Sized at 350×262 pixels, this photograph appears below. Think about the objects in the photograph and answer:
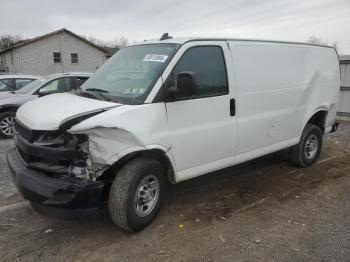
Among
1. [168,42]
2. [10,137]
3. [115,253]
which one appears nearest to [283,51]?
[168,42]

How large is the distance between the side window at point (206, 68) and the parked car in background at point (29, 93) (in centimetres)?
510

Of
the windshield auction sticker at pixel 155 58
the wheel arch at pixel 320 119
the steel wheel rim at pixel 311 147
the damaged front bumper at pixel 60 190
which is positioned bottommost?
the steel wheel rim at pixel 311 147

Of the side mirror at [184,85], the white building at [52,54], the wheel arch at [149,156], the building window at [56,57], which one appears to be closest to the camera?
the wheel arch at [149,156]

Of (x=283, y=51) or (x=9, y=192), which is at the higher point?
(x=283, y=51)

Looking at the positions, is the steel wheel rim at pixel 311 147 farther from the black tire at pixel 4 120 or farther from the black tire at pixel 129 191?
the black tire at pixel 4 120

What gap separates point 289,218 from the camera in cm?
411

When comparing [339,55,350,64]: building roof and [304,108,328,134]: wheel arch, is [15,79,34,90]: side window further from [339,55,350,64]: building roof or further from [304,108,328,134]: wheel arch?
[339,55,350,64]: building roof

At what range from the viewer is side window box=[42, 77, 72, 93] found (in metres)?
8.85

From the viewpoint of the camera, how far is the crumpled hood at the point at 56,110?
328 centimetres

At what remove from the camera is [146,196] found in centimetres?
379

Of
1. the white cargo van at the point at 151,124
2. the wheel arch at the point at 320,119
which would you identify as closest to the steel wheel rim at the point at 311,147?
the wheel arch at the point at 320,119

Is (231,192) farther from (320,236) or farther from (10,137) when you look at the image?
(10,137)

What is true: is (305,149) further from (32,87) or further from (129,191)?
(32,87)

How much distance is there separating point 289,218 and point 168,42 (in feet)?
8.51
